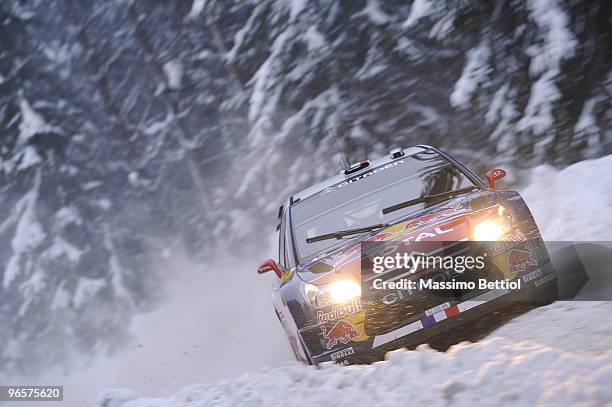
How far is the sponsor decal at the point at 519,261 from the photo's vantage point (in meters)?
4.59

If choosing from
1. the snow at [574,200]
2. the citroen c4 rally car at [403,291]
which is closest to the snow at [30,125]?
the snow at [574,200]

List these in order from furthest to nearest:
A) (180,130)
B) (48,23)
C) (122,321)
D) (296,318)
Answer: (48,23) → (180,130) → (122,321) → (296,318)

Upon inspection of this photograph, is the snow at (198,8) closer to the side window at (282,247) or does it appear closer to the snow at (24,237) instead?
the snow at (24,237)

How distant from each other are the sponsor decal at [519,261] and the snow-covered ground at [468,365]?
320 mm

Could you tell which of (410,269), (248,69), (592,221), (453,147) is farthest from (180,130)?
(410,269)

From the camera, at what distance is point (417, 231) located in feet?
15.5

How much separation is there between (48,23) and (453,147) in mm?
13991

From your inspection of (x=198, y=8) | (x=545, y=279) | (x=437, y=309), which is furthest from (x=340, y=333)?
Result: (x=198, y=8)

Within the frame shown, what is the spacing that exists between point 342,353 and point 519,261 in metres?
1.23

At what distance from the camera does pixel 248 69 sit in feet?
53.1

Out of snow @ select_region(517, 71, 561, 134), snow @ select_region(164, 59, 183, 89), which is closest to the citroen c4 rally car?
snow @ select_region(517, 71, 561, 134)

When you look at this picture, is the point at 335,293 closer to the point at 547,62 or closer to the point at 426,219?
the point at 426,219

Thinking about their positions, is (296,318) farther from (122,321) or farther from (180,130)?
(180,130)

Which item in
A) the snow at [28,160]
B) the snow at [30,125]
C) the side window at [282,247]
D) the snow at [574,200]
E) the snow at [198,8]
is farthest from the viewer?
the snow at [30,125]
